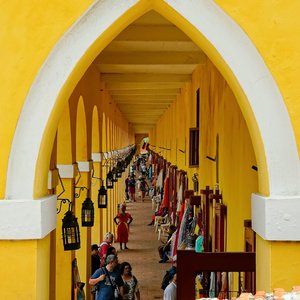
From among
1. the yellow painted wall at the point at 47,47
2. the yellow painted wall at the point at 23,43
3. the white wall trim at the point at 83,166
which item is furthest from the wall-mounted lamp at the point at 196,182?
the yellow painted wall at the point at 23,43

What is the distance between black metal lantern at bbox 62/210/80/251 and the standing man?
6.87ft

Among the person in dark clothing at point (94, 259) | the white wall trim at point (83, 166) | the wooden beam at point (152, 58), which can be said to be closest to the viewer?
the white wall trim at point (83, 166)

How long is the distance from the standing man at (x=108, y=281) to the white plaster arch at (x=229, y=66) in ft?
15.2

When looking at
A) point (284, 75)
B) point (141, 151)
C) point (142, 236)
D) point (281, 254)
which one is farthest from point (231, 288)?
point (141, 151)

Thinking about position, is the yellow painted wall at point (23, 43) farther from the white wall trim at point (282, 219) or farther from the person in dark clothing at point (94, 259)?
the person in dark clothing at point (94, 259)

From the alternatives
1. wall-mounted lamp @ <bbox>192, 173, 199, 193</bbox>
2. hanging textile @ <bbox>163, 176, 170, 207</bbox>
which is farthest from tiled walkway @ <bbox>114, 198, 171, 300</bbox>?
wall-mounted lamp @ <bbox>192, 173, 199, 193</bbox>

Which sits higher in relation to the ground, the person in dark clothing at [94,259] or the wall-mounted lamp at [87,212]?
the wall-mounted lamp at [87,212]

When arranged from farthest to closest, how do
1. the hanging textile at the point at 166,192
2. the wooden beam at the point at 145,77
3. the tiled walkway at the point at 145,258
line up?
the hanging textile at the point at 166,192, the tiled walkway at the point at 145,258, the wooden beam at the point at 145,77

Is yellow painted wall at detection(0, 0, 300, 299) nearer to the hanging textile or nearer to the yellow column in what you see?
the yellow column

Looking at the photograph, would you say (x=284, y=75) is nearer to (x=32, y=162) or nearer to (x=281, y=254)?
(x=281, y=254)

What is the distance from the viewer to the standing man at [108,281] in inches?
318

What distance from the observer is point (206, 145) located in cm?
975

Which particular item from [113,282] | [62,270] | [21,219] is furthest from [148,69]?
[21,219]

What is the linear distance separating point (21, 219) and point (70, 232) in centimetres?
247
